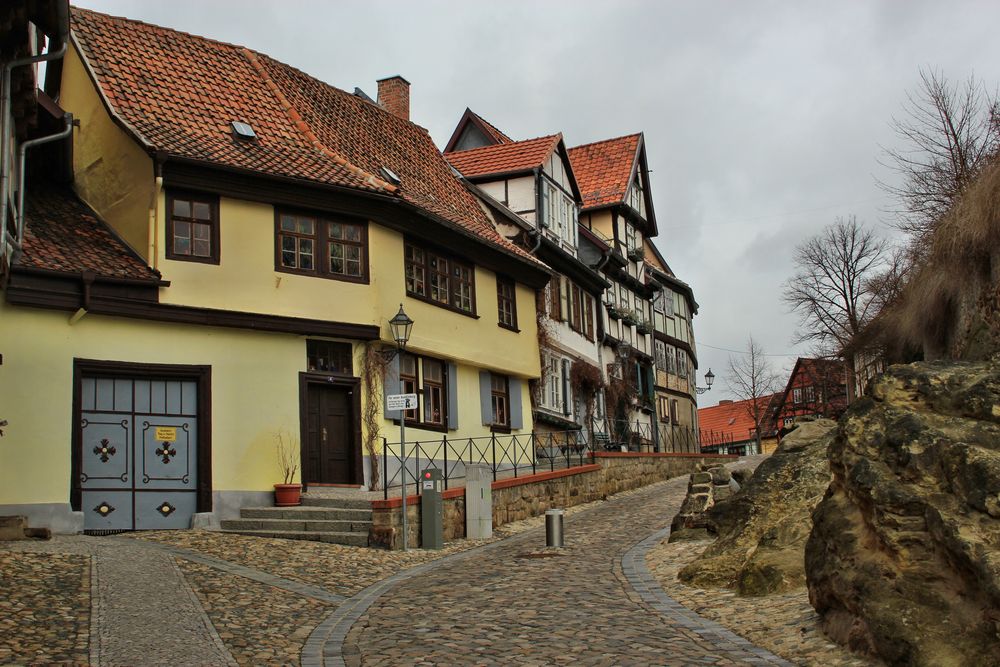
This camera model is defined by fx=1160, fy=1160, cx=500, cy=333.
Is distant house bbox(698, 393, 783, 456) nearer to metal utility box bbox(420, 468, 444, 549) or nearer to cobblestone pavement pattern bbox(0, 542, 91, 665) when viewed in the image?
metal utility box bbox(420, 468, 444, 549)

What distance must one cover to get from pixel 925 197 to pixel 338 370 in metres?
12.5

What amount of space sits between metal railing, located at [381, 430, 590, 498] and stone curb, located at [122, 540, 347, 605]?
199 inches

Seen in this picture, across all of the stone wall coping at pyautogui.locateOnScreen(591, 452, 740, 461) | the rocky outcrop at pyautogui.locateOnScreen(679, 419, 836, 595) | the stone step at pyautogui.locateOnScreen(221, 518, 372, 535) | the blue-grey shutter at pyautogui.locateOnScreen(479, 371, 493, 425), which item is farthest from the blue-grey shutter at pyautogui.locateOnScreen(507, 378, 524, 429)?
the rocky outcrop at pyautogui.locateOnScreen(679, 419, 836, 595)

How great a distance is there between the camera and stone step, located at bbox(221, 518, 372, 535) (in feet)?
59.3

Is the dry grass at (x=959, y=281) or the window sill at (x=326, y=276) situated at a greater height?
the window sill at (x=326, y=276)

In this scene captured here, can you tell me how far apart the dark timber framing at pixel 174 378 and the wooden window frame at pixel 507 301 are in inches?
331

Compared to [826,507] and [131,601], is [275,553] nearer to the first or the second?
[131,601]

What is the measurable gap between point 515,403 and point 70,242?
11.1 m

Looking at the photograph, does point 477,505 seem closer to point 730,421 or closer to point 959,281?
point 959,281

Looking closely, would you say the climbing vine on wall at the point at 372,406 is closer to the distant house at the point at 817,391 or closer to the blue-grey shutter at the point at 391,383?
the blue-grey shutter at the point at 391,383

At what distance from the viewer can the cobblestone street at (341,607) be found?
948 cm

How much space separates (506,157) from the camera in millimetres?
33125

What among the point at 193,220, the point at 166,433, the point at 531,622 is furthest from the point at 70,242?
the point at 531,622

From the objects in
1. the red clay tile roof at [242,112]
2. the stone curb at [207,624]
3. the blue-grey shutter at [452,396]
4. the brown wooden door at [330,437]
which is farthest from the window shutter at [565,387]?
the stone curb at [207,624]
